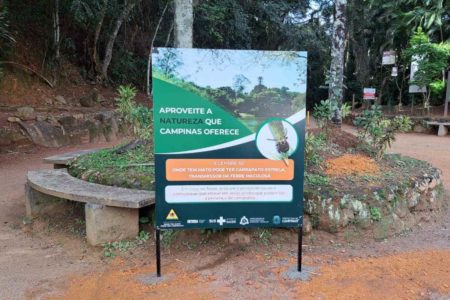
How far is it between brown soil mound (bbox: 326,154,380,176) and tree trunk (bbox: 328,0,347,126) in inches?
51.5

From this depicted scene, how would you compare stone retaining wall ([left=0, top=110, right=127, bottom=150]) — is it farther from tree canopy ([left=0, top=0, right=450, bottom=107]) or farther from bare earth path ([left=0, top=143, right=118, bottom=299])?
bare earth path ([left=0, top=143, right=118, bottom=299])

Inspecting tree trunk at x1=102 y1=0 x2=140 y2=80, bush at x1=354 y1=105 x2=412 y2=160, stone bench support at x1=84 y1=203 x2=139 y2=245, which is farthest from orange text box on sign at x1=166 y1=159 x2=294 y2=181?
tree trunk at x1=102 y1=0 x2=140 y2=80

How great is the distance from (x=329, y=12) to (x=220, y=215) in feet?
68.9

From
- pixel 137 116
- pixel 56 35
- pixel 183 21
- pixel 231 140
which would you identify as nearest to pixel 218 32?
pixel 56 35

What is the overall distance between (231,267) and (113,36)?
11.2 metres

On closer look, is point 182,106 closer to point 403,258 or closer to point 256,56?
point 256,56

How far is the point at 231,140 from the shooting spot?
2.87 metres

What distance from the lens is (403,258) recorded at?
10.9 ft

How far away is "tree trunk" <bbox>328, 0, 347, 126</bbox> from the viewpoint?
19.8 feet

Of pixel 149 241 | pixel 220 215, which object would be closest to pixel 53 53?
pixel 149 241

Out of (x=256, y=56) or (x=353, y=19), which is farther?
(x=353, y=19)

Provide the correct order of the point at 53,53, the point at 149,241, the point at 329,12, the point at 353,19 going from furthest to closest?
the point at 329,12, the point at 353,19, the point at 53,53, the point at 149,241

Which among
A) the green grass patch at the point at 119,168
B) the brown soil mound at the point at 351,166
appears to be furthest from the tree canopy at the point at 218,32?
the green grass patch at the point at 119,168

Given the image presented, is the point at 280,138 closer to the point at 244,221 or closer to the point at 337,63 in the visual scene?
the point at 244,221
